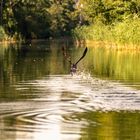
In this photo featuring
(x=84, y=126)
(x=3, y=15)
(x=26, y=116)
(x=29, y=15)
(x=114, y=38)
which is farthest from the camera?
(x=29, y=15)

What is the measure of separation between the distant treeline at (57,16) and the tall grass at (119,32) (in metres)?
0.62

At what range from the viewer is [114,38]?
56.8 meters

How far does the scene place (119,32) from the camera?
5409cm

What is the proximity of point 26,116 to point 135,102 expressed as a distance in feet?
12.3

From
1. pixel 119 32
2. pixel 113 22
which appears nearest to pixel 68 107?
pixel 119 32

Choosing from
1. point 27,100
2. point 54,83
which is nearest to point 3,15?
point 54,83

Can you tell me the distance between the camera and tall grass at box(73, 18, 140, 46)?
51.4 metres

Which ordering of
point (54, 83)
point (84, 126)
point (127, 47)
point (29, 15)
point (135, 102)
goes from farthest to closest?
point (29, 15) → point (127, 47) → point (54, 83) → point (135, 102) → point (84, 126)

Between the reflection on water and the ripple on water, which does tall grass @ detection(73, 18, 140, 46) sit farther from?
the ripple on water

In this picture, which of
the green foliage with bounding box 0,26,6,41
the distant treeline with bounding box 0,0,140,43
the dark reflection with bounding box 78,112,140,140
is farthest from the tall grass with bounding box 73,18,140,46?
the dark reflection with bounding box 78,112,140,140

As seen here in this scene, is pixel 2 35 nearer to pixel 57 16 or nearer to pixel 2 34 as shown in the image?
pixel 2 34

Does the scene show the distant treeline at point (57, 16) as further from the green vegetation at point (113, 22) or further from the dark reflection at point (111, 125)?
the dark reflection at point (111, 125)

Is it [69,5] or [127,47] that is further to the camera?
[69,5]

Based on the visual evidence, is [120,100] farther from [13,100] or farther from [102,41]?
[102,41]
